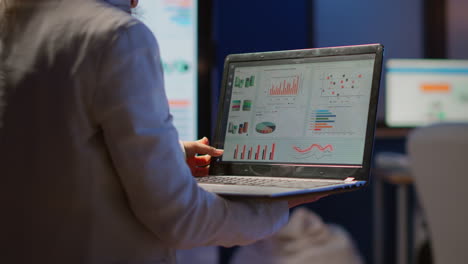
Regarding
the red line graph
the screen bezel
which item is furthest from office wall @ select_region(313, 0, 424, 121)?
the red line graph

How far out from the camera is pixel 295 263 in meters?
2.29

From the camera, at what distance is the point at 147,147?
679 mm

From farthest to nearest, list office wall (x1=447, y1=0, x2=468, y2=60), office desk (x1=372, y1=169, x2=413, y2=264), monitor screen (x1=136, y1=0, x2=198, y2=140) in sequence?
office wall (x1=447, y1=0, x2=468, y2=60), office desk (x1=372, y1=169, x2=413, y2=264), monitor screen (x1=136, y1=0, x2=198, y2=140)

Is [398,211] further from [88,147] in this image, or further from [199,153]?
[88,147]

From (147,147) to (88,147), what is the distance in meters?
0.09

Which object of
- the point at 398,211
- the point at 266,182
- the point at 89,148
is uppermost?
the point at 89,148

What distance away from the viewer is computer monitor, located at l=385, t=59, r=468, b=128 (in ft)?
9.29

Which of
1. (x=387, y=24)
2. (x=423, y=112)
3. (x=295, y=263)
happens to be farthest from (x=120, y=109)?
(x=387, y=24)

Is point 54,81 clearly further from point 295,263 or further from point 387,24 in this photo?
point 387,24

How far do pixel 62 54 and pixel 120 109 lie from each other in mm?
114

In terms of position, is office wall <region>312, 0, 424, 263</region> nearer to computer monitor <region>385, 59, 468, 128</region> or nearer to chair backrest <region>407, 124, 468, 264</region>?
computer monitor <region>385, 59, 468, 128</region>

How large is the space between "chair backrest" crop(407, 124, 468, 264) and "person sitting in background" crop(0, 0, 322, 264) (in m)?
0.95

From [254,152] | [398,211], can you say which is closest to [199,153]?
[254,152]

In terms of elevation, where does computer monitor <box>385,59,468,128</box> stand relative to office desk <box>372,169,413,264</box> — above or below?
above
